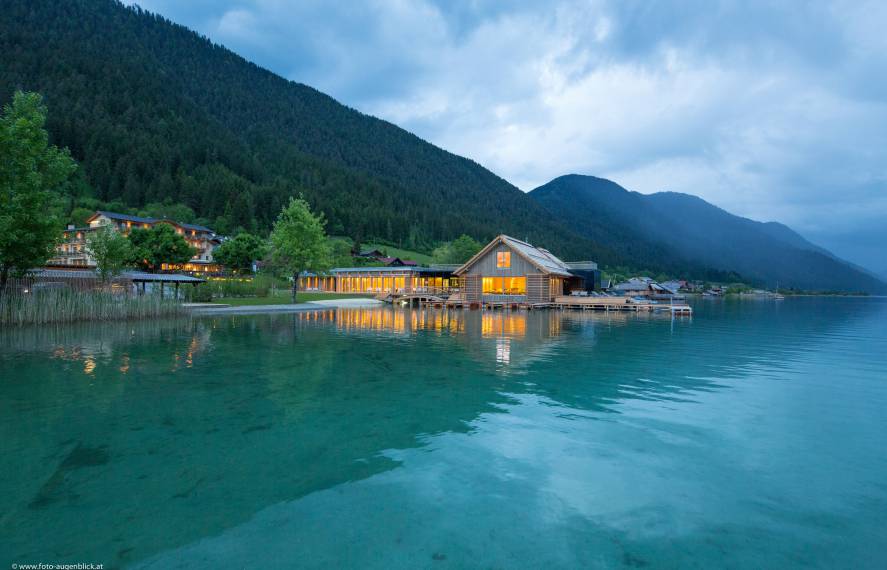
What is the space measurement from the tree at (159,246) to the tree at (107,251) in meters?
37.8

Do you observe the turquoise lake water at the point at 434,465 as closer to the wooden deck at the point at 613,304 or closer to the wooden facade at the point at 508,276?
the wooden deck at the point at 613,304

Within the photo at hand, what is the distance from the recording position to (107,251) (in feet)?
114

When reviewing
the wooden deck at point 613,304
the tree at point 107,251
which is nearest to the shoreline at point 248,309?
the tree at point 107,251

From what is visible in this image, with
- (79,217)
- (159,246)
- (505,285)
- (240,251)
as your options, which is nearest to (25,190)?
(505,285)

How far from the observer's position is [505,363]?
627 inches

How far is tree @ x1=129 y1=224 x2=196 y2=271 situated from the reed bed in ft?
156

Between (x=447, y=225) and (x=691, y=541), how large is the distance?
504 ft

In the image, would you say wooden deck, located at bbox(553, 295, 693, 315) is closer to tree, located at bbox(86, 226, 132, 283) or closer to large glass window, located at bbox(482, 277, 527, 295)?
large glass window, located at bbox(482, 277, 527, 295)

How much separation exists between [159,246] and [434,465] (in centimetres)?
7840

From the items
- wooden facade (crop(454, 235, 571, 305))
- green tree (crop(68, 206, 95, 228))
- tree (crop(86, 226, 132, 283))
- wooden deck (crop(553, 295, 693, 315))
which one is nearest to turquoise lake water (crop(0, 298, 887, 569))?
tree (crop(86, 226, 132, 283))

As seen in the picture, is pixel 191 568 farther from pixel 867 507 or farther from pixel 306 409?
pixel 867 507

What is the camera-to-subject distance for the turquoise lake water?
4797mm

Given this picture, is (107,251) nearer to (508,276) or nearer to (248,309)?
(248,309)

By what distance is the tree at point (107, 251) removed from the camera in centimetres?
3478
